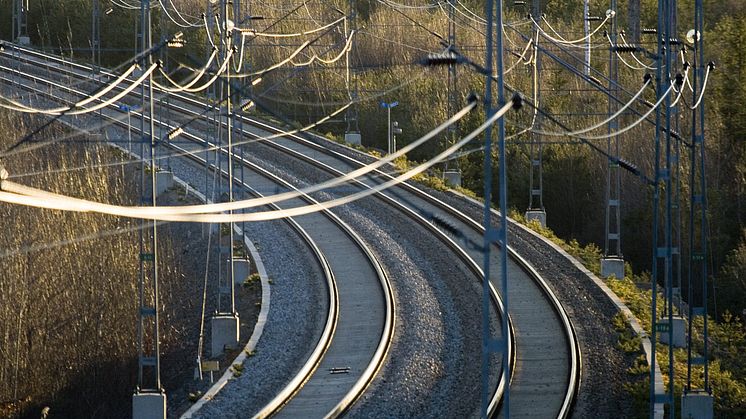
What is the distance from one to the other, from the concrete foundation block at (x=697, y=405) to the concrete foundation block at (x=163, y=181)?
14.5 meters

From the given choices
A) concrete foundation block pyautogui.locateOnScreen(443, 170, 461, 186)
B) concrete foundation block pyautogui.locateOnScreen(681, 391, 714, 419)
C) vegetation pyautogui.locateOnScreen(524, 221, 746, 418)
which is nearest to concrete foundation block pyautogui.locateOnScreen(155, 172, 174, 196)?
concrete foundation block pyautogui.locateOnScreen(443, 170, 461, 186)

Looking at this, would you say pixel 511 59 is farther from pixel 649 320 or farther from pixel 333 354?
pixel 333 354

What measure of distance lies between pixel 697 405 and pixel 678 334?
3.77 metres

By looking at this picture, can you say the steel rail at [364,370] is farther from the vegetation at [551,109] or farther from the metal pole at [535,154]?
the metal pole at [535,154]

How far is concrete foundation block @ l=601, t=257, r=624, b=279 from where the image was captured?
2020 centimetres

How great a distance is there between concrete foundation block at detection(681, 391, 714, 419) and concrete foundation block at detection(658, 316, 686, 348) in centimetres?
327

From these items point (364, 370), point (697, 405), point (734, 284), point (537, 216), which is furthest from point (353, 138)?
point (697, 405)

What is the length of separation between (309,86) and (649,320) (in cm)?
2129

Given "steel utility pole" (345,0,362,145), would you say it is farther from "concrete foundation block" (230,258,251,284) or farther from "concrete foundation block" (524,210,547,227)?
"concrete foundation block" (230,258,251,284)

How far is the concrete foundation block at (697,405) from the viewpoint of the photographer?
13438 millimetres

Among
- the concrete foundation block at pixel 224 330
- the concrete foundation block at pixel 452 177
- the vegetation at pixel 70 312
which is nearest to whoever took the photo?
the concrete foundation block at pixel 224 330

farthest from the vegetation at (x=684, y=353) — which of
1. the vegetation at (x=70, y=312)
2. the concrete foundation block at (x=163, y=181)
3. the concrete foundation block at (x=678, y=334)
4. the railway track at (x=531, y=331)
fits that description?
the concrete foundation block at (x=163, y=181)

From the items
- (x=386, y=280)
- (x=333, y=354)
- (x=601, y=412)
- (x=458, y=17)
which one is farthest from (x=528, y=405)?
(x=458, y=17)

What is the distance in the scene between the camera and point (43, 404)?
58.6 feet
